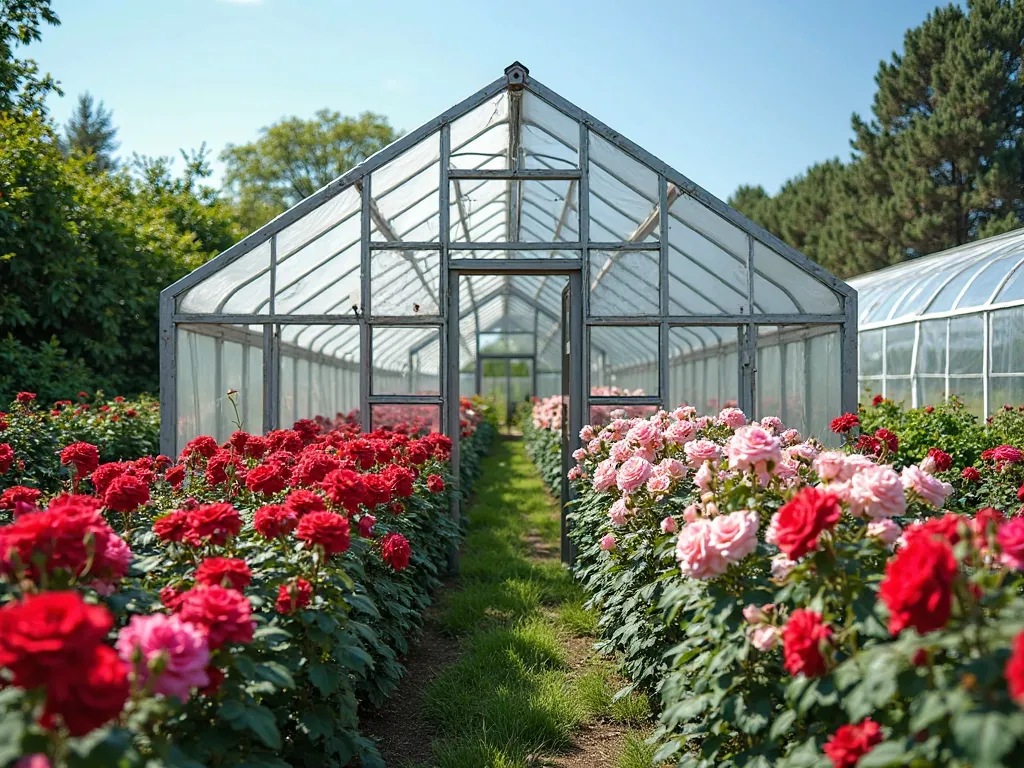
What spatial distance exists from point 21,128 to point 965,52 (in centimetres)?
2371

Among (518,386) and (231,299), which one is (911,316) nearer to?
(231,299)

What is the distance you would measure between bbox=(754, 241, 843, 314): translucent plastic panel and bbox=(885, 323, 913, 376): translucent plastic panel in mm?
6683

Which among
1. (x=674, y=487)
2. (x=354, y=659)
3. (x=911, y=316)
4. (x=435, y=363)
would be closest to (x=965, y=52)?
(x=911, y=316)

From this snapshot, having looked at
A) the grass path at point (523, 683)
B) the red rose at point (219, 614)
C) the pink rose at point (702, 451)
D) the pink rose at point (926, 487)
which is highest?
the pink rose at point (702, 451)

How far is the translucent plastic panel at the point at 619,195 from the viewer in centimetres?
674

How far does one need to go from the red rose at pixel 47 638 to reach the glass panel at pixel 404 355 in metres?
5.45

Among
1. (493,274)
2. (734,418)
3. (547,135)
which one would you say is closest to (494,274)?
(493,274)

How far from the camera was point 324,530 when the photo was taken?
2.24 meters

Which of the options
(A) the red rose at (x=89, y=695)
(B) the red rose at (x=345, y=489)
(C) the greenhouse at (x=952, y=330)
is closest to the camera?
(A) the red rose at (x=89, y=695)

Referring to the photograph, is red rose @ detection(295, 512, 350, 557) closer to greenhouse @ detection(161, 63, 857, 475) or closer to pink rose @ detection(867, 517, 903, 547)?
pink rose @ detection(867, 517, 903, 547)

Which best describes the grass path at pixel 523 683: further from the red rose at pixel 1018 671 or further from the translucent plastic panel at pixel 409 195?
the translucent plastic panel at pixel 409 195

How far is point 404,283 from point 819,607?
523 centimetres

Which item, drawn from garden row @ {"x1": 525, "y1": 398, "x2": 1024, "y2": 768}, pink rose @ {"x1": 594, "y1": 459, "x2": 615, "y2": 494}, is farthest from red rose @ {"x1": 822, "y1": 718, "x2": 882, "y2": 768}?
pink rose @ {"x1": 594, "y1": 459, "x2": 615, "y2": 494}

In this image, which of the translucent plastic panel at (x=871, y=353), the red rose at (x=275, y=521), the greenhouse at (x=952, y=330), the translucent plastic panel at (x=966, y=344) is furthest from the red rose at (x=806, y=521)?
the translucent plastic panel at (x=871, y=353)
